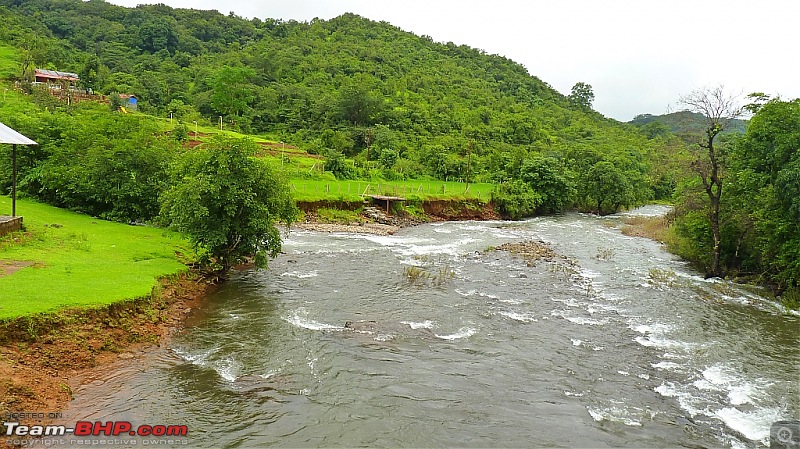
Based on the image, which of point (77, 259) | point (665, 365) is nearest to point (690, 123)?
point (665, 365)

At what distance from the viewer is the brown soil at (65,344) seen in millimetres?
11594

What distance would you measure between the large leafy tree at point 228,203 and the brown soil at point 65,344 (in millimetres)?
3983

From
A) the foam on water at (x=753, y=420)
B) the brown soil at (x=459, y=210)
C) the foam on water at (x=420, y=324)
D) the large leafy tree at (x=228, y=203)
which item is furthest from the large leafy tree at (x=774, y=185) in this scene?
the brown soil at (x=459, y=210)

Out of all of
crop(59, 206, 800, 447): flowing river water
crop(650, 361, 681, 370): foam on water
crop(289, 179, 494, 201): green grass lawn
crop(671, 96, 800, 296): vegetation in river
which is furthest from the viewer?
crop(289, 179, 494, 201): green grass lawn

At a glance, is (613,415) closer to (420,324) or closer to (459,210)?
(420,324)

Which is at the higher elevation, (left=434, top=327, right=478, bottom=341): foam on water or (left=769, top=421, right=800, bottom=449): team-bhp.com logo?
(left=769, top=421, right=800, bottom=449): team-bhp.com logo

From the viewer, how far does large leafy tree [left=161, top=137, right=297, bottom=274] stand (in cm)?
2131

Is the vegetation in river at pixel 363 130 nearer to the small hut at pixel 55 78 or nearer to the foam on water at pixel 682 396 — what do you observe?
the small hut at pixel 55 78

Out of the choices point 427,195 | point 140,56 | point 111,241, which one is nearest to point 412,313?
point 111,241

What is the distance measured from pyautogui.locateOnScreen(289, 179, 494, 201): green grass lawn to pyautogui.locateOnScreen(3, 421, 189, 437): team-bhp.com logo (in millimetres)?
33560

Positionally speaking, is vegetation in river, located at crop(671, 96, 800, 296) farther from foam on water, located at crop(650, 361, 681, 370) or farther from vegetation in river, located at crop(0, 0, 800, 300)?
foam on water, located at crop(650, 361, 681, 370)

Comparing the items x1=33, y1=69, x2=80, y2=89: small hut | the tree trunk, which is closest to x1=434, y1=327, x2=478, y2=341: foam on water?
the tree trunk

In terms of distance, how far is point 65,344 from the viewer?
547 inches

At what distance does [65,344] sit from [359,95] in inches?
3084
